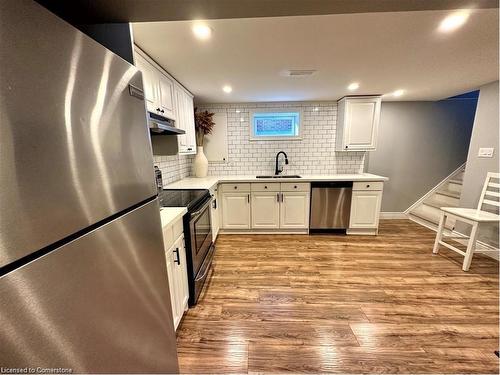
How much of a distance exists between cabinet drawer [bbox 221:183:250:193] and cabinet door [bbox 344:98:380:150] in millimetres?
1759

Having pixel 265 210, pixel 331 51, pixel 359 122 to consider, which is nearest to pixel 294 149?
pixel 359 122

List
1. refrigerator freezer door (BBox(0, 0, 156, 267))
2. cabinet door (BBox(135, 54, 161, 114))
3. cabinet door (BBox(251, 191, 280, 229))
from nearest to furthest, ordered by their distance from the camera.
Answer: refrigerator freezer door (BBox(0, 0, 156, 267)) → cabinet door (BBox(135, 54, 161, 114)) → cabinet door (BBox(251, 191, 280, 229))

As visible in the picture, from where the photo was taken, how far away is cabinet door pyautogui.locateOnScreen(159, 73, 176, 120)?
1953 millimetres

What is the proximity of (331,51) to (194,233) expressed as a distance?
190 centimetres

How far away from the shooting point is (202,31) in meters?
1.36

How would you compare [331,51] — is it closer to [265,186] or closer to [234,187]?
[265,186]

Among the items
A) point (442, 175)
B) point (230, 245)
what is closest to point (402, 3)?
point (230, 245)

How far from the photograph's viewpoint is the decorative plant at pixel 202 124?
3.29 metres

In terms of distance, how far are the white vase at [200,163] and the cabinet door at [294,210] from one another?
53.4 inches

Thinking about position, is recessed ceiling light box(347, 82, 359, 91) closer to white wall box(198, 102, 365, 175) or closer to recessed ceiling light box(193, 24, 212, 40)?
white wall box(198, 102, 365, 175)

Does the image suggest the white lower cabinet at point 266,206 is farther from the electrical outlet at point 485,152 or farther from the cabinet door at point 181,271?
the electrical outlet at point 485,152

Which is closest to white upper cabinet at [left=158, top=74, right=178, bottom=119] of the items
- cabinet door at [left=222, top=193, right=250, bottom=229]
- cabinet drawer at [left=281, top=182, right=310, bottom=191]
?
cabinet door at [left=222, top=193, right=250, bottom=229]

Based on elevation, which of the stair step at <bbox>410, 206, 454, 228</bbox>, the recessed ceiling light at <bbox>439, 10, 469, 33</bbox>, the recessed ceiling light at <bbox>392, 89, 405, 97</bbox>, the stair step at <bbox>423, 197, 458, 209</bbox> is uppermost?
the recessed ceiling light at <bbox>392, 89, 405, 97</bbox>

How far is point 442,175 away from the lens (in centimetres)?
377
